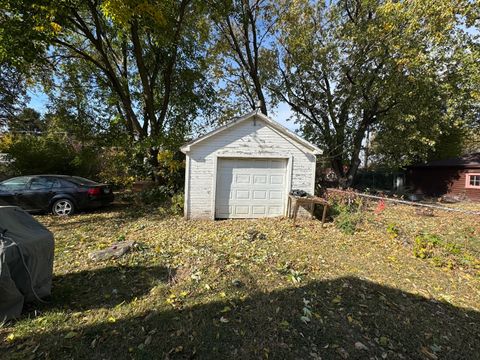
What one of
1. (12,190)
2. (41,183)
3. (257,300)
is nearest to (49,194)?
(41,183)

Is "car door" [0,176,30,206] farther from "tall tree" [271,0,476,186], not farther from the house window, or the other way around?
the house window

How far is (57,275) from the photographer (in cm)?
411

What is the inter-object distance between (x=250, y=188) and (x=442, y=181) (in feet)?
56.3

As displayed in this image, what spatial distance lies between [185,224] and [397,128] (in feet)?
42.5

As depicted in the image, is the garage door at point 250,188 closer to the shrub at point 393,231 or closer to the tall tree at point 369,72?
the shrub at point 393,231

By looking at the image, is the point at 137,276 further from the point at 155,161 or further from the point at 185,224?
the point at 155,161

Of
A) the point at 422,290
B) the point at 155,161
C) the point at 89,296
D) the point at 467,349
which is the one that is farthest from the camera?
the point at 155,161

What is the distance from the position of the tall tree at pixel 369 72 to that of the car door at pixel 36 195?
13.5 m

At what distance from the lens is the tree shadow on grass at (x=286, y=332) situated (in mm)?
2570

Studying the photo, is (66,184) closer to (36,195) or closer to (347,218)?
(36,195)

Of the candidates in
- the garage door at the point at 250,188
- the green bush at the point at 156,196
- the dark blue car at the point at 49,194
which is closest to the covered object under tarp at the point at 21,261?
the garage door at the point at 250,188

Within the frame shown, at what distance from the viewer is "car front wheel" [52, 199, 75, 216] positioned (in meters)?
8.12

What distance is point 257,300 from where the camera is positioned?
3494 mm

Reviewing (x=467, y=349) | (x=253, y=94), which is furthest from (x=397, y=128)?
(x=467, y=349)
